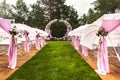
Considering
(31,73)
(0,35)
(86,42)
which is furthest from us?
(0,35)

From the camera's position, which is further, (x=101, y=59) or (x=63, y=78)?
(x=101, y=59)

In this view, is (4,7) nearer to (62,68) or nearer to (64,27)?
(64,27)

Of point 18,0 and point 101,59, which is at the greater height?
point 18,0

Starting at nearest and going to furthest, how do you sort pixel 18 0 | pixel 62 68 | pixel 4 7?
pixel 62 68 < pixel 18 0 < pixel 4 7

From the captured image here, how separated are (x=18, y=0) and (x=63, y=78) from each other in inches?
2090

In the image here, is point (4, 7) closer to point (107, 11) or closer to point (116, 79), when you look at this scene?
point (107, 11)

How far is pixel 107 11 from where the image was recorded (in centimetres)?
4519

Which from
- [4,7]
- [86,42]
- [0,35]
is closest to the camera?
[86,42]

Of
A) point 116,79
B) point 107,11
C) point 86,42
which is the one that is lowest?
point 116,79

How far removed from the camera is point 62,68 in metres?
11.0

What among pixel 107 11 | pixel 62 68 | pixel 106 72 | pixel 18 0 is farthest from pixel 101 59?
pixel 18 0

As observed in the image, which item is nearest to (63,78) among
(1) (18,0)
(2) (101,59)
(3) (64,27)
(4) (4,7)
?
(2) (101,59)

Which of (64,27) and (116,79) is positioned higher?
(64,27)

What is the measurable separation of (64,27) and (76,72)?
3982 centimetres
